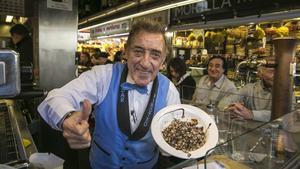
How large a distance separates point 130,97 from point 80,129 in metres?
0.64

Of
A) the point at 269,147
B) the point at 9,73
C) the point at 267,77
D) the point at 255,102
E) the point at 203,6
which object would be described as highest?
the point at 203,6

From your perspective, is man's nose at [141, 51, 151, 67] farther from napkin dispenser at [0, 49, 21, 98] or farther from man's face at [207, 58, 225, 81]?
man's face at [207, 58, 225, 81]

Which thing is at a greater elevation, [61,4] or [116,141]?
[61,4]

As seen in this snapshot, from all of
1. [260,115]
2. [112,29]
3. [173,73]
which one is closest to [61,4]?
[173,73]

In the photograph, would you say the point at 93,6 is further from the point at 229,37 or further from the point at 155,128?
the point at 155,128

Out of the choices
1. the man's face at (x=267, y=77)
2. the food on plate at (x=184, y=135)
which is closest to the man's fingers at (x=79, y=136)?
the food on plate at (x=184, y=135)

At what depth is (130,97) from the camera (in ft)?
5.51

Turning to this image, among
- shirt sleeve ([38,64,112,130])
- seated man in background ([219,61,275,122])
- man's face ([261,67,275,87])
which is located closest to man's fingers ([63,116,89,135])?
shirt sleeve ([38,64,112,130])

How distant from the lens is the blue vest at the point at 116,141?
1.65m

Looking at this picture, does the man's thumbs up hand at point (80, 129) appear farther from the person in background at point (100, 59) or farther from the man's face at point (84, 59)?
the man's face at point (84, 59)

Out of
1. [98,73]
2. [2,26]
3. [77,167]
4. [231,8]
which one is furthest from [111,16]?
[98,73]

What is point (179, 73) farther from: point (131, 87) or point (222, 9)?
point (131, 87)

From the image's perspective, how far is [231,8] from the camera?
461 cm

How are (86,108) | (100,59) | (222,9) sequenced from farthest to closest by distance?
1. (100,59)
2. (222,9)
3. (86,108)
